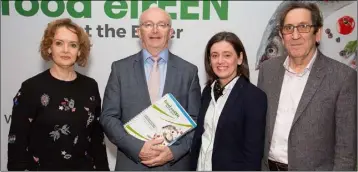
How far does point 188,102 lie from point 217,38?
544mm

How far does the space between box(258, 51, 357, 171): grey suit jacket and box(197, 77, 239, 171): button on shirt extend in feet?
1.63

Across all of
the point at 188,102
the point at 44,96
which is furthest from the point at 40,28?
the point at 188,102

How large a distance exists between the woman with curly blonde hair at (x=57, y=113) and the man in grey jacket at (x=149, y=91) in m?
0.20

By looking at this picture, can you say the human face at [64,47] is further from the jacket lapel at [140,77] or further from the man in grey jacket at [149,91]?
the jacket lapel at [140,77]

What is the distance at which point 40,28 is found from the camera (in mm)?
4273

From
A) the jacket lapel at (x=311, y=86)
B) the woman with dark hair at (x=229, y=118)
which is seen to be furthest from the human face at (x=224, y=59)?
the jacket lapel at (x=311, y=86)

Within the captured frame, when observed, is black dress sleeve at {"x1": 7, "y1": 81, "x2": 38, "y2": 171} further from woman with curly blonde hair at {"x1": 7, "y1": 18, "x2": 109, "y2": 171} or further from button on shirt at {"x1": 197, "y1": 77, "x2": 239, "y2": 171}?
button on shirt at {"x1": 197, "y1": 77, "x2": 239, "y2": 171}

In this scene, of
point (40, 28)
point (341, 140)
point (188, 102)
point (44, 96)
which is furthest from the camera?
point (40, 28)

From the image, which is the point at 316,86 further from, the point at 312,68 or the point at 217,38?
the point at 217,38

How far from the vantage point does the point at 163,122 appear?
2.74m

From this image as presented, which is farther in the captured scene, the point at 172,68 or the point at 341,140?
the point at 172,68

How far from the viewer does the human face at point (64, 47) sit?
2.69 meters

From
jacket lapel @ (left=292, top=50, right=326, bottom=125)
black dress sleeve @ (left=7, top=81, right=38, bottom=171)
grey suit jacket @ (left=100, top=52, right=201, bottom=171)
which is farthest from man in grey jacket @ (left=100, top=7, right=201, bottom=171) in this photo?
jacket lapel @ (left=292, top=50, right=326, bottom=125)

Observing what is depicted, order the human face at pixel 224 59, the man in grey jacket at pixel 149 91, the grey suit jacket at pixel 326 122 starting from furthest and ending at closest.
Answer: the man in grey jacket at pixel 149 91 < the human face at pixel 224 59 < the grey suit jacket at pixel 326 122
